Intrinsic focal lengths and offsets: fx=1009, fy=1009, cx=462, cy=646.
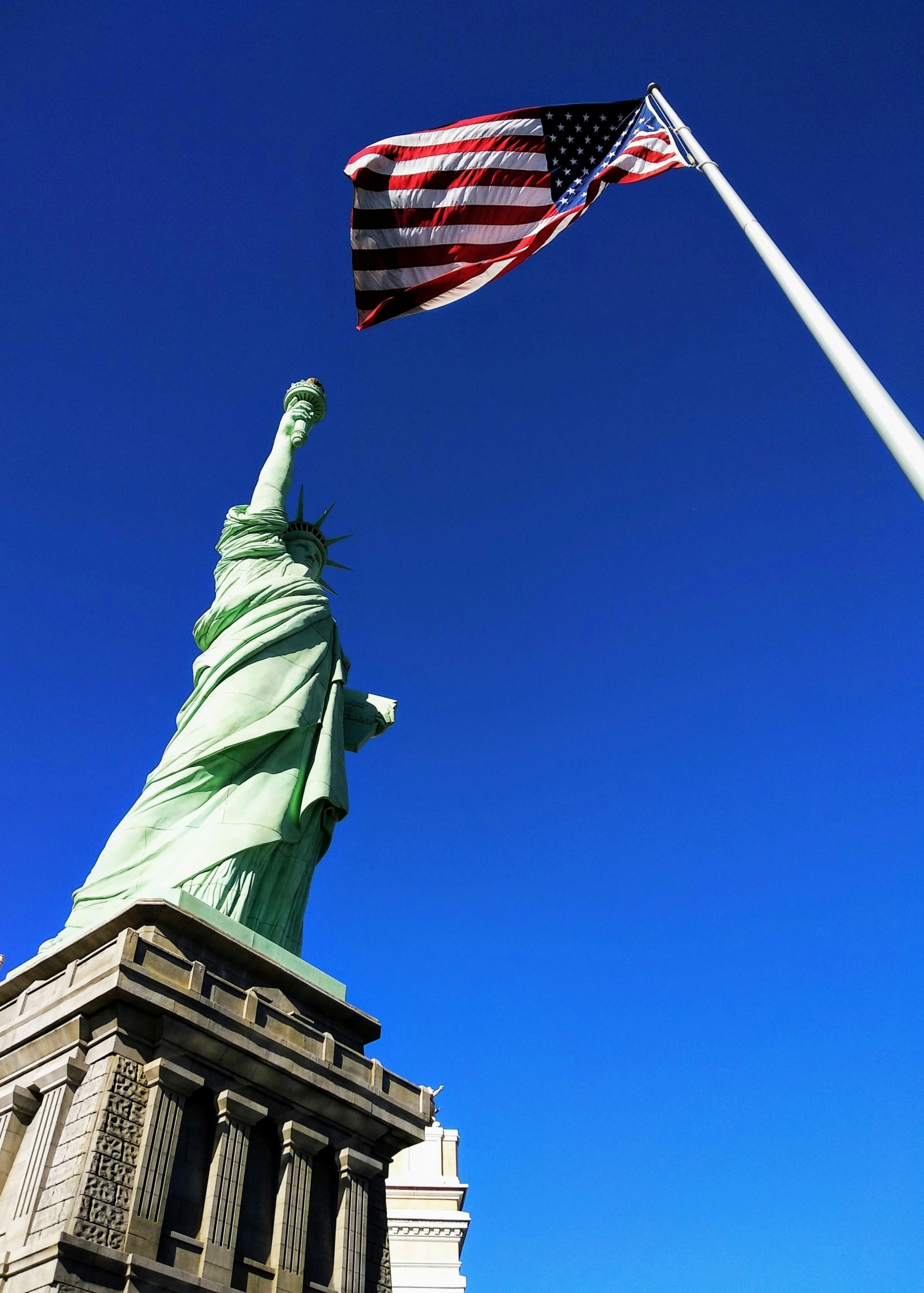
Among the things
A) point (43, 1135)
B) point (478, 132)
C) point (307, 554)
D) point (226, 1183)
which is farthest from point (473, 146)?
point (226, 1183)

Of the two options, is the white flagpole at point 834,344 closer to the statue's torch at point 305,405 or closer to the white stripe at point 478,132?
the white stripe at point 478,132

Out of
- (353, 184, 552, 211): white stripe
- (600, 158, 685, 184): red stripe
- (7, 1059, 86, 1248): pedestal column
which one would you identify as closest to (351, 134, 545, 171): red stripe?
(353, 184, 552, 211): white stripe

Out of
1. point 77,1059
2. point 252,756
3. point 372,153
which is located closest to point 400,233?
point 372,153

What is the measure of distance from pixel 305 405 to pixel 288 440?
1800 millimetres

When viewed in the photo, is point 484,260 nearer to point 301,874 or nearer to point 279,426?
point 301,874

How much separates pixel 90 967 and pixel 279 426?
18001mm

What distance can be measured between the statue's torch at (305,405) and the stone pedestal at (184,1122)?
16.1 meters

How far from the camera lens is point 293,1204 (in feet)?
48.2

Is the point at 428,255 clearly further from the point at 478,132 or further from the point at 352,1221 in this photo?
the point at 352,1221

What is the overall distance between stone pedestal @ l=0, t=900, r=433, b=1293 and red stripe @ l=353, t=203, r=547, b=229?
1083 cm

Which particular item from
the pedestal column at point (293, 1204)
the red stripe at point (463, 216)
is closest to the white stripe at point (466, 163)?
the red stripe at point (463, 216)

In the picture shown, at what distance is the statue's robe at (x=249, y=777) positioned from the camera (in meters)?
18.5

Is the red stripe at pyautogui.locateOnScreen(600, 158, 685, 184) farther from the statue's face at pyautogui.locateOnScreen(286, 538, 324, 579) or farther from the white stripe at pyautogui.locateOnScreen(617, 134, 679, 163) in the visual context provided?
the statue's face at pyautogui.locateOnScreen(286, 538, 324, 579)

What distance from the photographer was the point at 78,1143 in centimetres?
1276
